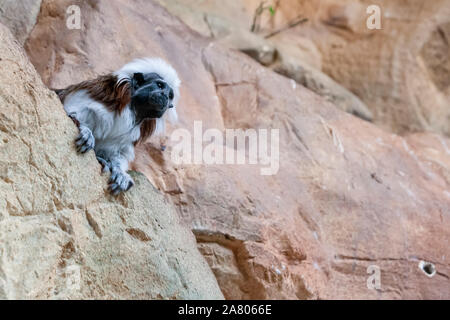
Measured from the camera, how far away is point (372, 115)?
29.3 feet

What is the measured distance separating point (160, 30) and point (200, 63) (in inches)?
22.5

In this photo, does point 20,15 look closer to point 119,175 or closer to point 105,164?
point 105,164

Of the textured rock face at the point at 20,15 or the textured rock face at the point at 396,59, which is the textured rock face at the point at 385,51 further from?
the textured rock face at the point at 20,15

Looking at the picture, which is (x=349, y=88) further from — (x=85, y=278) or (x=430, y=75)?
(x=85, y=278)

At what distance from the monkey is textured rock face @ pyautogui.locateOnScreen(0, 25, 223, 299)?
40cm

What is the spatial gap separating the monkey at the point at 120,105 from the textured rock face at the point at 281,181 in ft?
3.01

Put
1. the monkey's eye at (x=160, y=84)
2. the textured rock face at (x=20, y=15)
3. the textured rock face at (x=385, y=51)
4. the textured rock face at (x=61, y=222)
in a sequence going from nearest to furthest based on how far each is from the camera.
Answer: the textured rock face at (x=61, y=222), the monkey's eye at (x=160, y=84), the textured rock face at (x=20, y=15), the textured rock face at (x=385, y=51)

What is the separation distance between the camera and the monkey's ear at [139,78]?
4750mm

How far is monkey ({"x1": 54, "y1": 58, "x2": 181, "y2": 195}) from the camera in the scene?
4.50 m

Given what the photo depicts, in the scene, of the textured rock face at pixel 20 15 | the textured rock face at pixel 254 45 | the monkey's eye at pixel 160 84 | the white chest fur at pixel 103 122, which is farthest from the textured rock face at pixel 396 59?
the white chest fur at pixel 103 122

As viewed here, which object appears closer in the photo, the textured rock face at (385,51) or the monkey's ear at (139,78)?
the monkey's ear at (139,78)

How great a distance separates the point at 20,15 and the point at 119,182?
9.28 ft

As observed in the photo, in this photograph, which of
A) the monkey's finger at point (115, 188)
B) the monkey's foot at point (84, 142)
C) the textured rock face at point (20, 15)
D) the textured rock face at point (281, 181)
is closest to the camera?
the monkey's foot at point (84, 142)

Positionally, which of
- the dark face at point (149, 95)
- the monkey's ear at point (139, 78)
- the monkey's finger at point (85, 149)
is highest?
the monkey's ear at point (139, 78)
